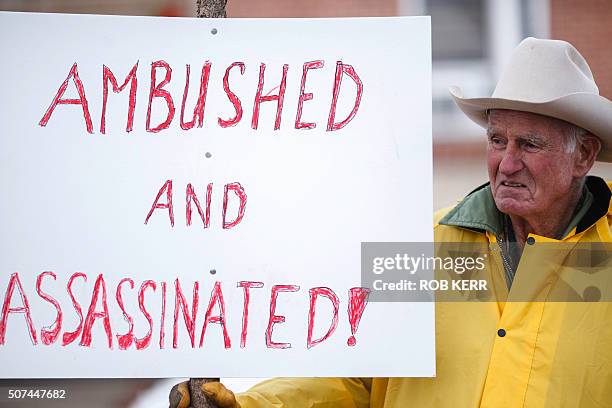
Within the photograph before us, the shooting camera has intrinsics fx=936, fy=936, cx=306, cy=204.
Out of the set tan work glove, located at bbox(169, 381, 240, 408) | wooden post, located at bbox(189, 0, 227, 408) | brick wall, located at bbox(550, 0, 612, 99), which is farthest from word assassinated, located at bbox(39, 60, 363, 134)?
brick wall, located at bbox(550, 0, 612, 99)

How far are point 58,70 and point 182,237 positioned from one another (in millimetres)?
514

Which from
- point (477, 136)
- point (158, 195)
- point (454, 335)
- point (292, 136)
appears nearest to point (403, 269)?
point (454, 335)

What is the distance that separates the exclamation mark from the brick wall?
5.86 meters

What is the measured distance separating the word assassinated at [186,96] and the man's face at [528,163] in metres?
0.46

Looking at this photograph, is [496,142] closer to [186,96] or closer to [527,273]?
[527,273]

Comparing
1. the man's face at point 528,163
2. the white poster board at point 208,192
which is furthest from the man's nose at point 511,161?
the white poster board at point 208,192

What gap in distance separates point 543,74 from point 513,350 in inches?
29.9

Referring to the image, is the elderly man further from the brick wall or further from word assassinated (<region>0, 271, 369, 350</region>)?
the brick wall

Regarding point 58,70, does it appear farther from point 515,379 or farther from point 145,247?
point 515,379

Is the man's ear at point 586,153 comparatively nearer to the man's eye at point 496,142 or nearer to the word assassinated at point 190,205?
the man's eye at point 496,142

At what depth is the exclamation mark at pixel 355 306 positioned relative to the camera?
88.7 inches

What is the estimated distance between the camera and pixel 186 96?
2287mm

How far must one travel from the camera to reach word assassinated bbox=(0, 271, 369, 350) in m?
2.24

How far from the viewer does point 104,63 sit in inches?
90.5
